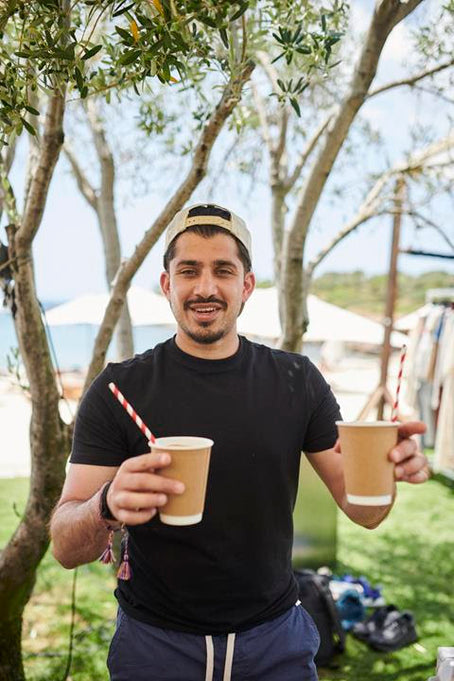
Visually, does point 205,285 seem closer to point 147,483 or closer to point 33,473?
point 147,483

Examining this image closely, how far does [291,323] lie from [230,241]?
1942 mm

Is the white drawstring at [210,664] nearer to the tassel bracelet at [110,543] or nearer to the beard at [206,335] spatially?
the tassel bracelet at [110,543]

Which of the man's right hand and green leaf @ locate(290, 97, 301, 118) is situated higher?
green leaf @ locate(290, 97, 301, 118)

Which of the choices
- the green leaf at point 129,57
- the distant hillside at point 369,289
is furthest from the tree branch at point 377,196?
the distant hillside at point 369,289

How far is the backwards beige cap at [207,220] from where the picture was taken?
2.19 metres

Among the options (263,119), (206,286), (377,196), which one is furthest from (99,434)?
(263,119)

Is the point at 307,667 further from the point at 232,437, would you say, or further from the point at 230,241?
the point at 230,241

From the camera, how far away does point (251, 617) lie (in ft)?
6.40

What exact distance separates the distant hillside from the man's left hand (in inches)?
2326

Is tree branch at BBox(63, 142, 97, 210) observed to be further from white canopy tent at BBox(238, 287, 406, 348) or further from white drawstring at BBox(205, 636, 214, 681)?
white canopy tent at BBox(238, 287, 406, 348)

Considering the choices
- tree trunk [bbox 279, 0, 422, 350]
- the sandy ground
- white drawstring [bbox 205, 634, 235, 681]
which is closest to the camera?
white drawstring [bbox 205, 634, 235, 681]

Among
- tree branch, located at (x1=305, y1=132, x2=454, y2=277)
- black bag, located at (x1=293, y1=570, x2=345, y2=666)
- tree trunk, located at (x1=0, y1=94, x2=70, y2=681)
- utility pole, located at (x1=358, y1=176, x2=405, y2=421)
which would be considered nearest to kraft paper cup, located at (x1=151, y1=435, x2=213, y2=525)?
tree trunk, located at (x1=0, y1=94, x2=70, y2=681)

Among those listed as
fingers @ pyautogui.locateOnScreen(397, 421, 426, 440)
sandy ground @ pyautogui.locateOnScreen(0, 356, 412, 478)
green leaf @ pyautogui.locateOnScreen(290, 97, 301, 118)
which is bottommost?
sandy ground @ pyautogui.locateOnScreen(0, 356, 412, 478)

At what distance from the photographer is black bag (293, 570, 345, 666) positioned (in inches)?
163
